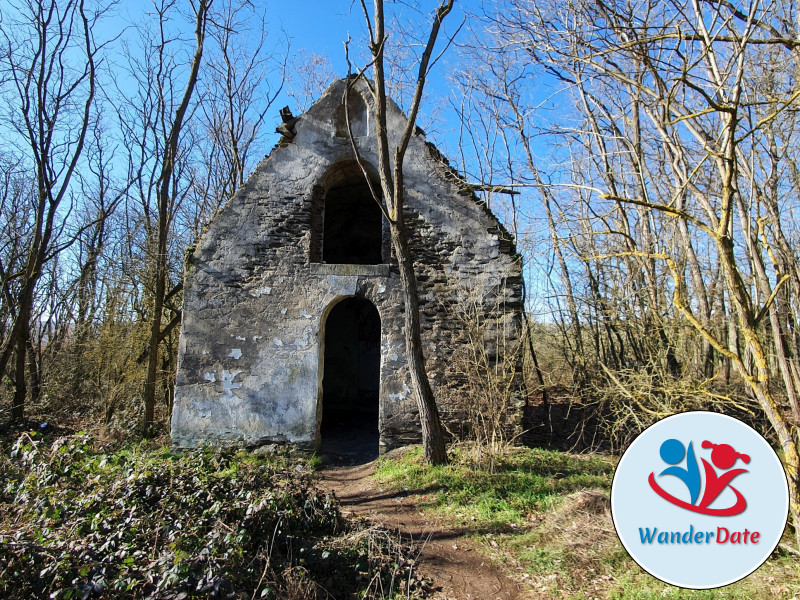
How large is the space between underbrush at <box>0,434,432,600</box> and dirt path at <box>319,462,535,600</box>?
30cm

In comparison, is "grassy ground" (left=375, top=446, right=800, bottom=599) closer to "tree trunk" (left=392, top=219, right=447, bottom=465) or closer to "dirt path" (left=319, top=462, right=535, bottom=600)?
"dirt path" (left=319, top=462, right=535, bottom=600)

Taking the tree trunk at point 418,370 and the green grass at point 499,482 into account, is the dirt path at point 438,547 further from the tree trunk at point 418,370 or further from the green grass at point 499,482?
the tree trunk at point 418,370

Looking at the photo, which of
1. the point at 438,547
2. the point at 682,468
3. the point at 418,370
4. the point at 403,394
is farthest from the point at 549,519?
the point at 403,394

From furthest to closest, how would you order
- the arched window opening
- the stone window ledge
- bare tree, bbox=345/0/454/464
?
the arched window opening < the stone window ledge < bare tree, bbox=345/0/454/464

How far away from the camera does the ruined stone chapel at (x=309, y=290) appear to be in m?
7.73

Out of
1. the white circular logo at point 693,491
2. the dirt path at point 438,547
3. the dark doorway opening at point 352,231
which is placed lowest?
the dirt path at point 438,547

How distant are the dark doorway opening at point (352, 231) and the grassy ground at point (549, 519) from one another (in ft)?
22.0

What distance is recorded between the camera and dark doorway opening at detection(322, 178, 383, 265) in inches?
469

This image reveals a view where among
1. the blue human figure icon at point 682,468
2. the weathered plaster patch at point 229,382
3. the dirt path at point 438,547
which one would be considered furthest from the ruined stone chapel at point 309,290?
the blue human figure icon at point 682,468

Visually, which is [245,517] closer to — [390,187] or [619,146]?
[390,187]

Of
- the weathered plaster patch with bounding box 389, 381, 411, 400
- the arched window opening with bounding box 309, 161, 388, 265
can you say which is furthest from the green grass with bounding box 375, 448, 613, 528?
the arched window opening with bounding box 309, 161, 388, 265

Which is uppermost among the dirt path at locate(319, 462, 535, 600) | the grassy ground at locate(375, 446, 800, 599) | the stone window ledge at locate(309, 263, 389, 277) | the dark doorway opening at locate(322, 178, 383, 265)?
the dark doorway opening at locate(322, 178, 383, 265)

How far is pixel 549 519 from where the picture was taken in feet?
16.0

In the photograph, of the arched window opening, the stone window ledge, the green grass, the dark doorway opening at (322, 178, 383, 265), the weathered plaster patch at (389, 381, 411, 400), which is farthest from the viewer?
the dark doorway opening at (322, 178, 383, 265)
